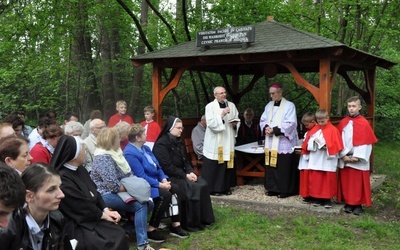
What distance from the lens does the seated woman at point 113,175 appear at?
529 centimetres

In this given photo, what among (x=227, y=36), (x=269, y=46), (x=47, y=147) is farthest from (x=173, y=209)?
(x=227, y=36)

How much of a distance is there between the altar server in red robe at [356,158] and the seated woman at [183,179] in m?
2.43

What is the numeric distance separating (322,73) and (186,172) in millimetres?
3096

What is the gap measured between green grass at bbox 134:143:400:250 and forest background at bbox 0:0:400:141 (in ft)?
19.6

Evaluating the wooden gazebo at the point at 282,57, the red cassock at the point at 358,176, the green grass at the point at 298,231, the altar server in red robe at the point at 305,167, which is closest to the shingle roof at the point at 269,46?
the wooden gazebo at the point at 282,57

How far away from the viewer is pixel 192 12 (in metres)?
13.5

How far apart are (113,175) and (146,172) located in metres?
0.77

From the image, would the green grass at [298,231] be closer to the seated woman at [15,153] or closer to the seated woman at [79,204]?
the seated woman at [79,204]

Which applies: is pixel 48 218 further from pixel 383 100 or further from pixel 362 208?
pixel 383 100

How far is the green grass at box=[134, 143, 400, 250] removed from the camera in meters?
6.00

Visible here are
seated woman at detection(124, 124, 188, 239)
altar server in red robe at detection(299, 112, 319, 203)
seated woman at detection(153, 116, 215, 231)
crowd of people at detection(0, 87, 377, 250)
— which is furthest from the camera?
altar server in red robe at detection(299, 112, 319, 203)

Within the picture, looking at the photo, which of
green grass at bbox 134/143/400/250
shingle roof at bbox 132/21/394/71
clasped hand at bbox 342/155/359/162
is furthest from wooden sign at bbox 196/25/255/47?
green grass at bbox 134/143/400/250

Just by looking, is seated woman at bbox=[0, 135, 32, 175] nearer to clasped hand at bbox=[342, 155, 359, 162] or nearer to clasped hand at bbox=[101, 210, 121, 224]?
clasped hand at bbox=[101, 210, 121, 224]

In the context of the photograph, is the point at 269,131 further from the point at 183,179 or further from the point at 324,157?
the point at 183,179
